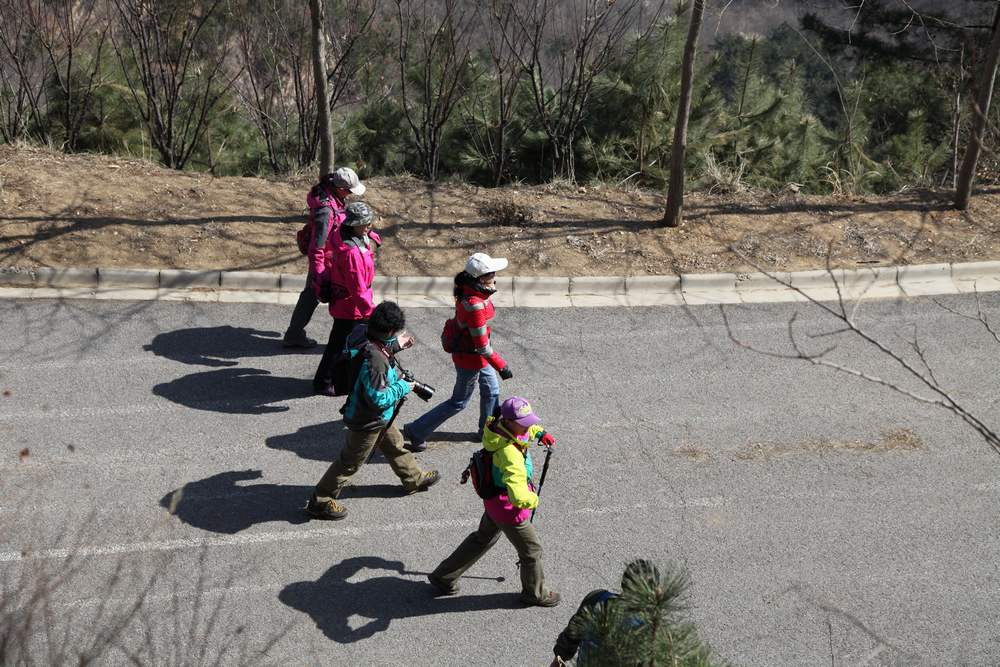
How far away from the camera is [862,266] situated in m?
10.3

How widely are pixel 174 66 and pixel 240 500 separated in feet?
31.7

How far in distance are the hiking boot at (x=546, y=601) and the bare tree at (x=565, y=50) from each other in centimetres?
815

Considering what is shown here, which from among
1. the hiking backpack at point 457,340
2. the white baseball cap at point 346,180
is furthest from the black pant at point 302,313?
the hiking backpack at point 457,340

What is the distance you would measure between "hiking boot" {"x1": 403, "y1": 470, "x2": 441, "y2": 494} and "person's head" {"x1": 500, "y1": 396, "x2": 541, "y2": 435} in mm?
1531

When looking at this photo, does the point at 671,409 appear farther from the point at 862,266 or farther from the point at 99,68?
the point at 99,68

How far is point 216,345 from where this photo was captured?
869cm

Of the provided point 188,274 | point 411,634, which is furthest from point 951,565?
point 188,274

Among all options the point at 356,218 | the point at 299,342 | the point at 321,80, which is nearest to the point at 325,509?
the point at 356,218

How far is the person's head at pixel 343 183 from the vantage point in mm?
8078

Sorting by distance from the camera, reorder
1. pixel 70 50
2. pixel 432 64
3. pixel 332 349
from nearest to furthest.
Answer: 1. pixel 332 349
2. pixel 70 50
3. pixel 432 64

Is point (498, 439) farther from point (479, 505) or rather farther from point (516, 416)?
point (479, 505)

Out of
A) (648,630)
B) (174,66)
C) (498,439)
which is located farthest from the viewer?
(174,66)

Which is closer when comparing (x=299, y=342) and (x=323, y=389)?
(x=323, y=389)

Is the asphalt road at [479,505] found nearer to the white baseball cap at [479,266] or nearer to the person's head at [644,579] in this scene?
the white baseball cap at [479,266]
